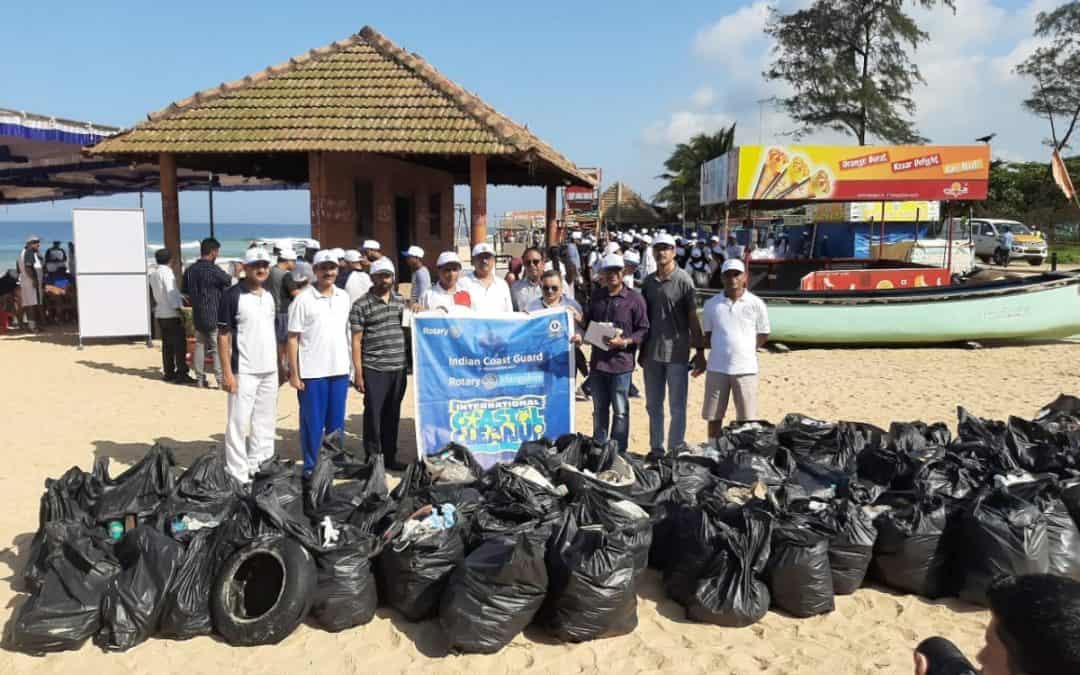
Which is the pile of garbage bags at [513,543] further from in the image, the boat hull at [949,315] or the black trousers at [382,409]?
the boat hull at [949,315]

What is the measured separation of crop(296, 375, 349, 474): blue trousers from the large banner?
590 millimetres

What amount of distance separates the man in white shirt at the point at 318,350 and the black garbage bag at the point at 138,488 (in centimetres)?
103

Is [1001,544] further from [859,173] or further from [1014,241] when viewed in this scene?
[1014,241]

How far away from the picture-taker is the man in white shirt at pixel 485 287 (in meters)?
6.03

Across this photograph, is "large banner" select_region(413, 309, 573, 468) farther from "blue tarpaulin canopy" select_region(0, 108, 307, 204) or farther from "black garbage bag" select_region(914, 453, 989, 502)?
"blue tarpaulin canopy" select_region(0, 108, 307, 204)

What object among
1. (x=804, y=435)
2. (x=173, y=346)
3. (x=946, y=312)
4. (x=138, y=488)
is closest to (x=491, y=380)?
(x=804, y=435)

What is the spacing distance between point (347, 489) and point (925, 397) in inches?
275

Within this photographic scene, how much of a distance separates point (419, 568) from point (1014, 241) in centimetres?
3005

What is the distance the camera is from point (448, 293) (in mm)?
5996

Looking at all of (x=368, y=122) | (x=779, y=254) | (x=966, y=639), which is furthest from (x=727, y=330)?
(x=779, y=254)

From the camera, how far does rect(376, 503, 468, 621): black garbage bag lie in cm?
380

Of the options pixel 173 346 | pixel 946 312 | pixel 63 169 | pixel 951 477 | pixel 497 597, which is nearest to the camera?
pixel 497 597

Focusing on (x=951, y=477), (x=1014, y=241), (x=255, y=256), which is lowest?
(x=951, y=477)

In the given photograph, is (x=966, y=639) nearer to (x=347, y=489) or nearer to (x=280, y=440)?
(x=347, y=489)
